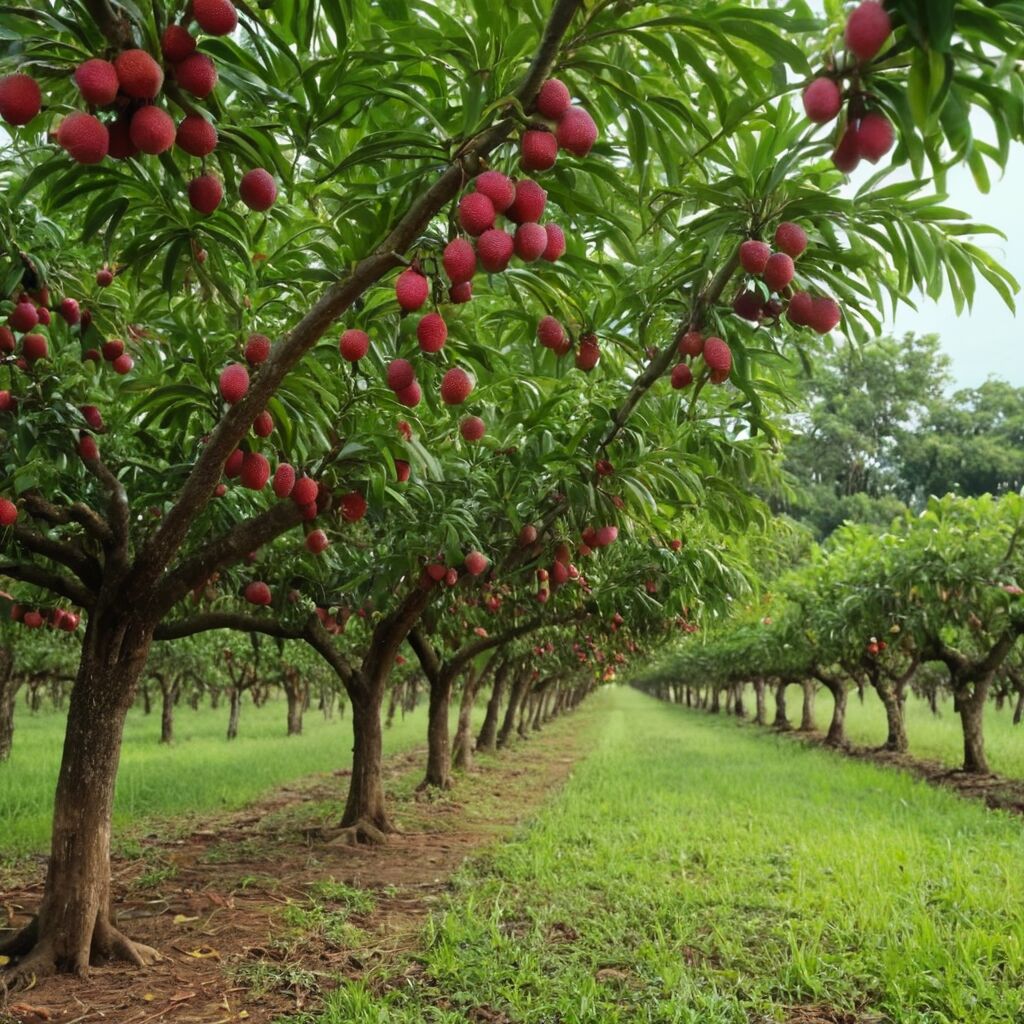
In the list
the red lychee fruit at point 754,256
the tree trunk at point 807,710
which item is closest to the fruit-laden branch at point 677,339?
the red lychee fruit at point 754,256

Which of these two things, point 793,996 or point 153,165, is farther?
point 793,996

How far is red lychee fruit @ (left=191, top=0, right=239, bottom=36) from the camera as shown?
55.7 inches

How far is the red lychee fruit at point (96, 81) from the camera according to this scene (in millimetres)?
1325

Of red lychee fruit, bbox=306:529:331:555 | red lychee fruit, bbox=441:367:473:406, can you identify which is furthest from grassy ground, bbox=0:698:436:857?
red lychee fruit, bbox=441:367:473:406

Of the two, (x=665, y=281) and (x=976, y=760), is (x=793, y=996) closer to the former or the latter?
(x=665, y=281)

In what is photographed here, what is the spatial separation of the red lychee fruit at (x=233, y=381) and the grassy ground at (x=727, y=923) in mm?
2781

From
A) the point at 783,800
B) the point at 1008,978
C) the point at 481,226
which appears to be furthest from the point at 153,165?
the point at 783,800

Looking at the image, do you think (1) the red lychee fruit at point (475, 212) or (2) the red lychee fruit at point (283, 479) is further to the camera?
(2) the red lychee fruit at point (283, 479)

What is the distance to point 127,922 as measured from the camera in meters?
5.15

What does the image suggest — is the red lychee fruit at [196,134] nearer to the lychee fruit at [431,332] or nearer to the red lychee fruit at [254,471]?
the lychee fruit at [431,332]

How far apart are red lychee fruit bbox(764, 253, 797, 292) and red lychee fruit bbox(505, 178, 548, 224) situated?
53cm

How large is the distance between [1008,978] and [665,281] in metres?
4.00

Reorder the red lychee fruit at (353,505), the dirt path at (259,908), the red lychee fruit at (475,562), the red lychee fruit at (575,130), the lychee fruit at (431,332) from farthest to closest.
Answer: the red lychee fruit at (475,562) < the dirt path at (259,908) < the red lychee fruit at (353,505) < the lychee fruit at (431,332) < the red lychee fruit at (575,130)

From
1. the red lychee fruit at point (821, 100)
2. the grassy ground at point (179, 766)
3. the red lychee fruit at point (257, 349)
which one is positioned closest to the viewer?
the red lychee fruit at point (821, 100)
